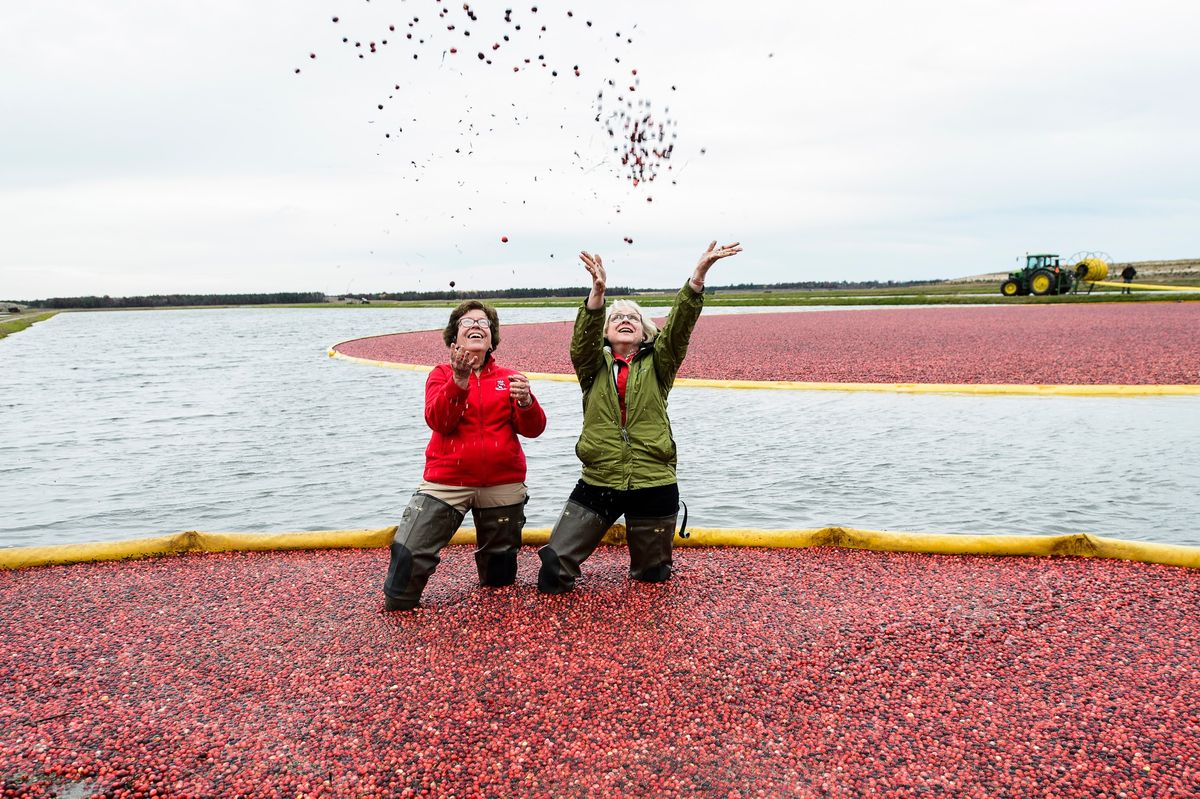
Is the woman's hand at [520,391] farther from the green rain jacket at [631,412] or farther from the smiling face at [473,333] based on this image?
the green rain jacket at [631,412]

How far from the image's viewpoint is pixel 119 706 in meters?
3.77

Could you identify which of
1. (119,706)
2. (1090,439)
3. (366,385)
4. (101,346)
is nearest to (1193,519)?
(1090,439)

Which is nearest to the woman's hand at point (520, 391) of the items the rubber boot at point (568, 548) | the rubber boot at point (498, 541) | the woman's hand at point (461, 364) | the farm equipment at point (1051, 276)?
the woman's hand at point (461, 364)

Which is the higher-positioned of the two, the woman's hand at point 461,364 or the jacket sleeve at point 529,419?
the woman's hand at point 461,364

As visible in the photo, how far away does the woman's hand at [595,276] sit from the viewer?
15.8ft

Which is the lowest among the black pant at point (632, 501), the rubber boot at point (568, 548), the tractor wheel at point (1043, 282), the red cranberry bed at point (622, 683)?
the red cranberry bed at point (622, 683)

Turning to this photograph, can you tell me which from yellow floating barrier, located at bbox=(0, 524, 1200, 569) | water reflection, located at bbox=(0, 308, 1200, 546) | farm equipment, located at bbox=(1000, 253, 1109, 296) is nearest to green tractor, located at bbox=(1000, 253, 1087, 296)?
farm equipment, located at bbox=(1000, 253, 1109, 296)

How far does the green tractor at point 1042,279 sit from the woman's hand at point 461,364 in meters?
46.4

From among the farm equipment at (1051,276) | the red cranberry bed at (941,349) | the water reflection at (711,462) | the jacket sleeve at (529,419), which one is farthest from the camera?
the farm equipment at (1051,276)

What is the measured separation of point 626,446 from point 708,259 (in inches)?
48.8

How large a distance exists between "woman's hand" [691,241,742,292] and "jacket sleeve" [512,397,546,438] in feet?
3.93

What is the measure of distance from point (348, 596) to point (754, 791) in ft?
9.79

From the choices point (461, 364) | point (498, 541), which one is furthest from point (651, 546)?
point (461, 364)

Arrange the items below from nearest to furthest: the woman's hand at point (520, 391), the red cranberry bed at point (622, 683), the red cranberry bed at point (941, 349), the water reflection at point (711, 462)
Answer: the red cranberry bed at point (622, 683), the woman's hand at point (520, 391), the water reflection at point (711, 462), the red cranberry bed at point (941, 349)
